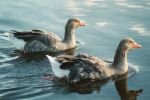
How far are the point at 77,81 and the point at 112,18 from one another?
5727 millimetres

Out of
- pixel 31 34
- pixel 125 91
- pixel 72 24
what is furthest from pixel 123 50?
pixel 31 34

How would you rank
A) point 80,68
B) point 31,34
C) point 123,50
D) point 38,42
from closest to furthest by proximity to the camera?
point 80,68
point 123,50
point 31,34
point 38,42

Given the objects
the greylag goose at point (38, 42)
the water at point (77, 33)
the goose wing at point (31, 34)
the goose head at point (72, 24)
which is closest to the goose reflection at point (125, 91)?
the water at point (77, 33)

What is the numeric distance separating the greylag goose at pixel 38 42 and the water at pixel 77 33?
326 mm

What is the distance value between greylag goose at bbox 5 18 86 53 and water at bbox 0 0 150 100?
0.33 meters

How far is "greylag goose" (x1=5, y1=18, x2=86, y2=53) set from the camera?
54.2ft

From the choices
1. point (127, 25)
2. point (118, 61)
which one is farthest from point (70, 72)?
point (127, 25)

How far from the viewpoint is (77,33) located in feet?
59.3

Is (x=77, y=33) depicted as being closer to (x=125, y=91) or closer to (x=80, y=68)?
(x=80, y=68)

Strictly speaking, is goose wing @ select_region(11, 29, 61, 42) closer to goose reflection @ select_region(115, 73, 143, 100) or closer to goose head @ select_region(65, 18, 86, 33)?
goose head @ select_region(65, 18, 86, 33)

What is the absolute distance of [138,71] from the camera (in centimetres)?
1430

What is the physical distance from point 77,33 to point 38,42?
6.21 ft

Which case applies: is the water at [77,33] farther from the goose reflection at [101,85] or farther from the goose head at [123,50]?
the goose head at [123,50]

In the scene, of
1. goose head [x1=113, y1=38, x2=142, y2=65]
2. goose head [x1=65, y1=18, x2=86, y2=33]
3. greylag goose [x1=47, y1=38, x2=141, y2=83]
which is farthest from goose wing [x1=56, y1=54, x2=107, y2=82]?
goose head [x1=65, y1=18, x2=86, y2=33]
